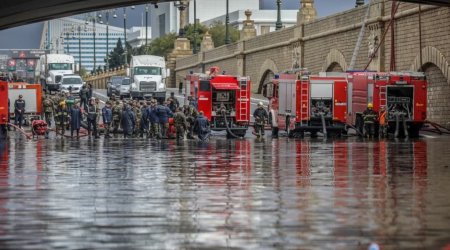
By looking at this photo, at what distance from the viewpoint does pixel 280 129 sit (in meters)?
54.1

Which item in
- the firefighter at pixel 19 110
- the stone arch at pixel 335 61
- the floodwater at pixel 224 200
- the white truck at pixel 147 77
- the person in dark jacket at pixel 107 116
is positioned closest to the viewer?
the floodwater at pixel 224 200

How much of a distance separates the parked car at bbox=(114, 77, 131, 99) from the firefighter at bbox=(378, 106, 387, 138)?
3906cm

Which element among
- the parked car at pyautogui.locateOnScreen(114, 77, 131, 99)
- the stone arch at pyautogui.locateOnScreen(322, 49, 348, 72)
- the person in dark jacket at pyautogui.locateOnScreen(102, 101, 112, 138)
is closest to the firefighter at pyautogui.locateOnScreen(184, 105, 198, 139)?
the person in dark jacket at pyautogui.locateOnScreen(102, 101, 112, 138)

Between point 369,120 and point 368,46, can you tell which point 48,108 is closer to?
point 369,120

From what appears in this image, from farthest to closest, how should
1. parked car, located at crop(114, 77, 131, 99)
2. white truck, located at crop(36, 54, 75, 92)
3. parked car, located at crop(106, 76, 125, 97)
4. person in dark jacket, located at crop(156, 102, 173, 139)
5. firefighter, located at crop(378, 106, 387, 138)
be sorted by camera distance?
white truck, located at crop(36, 54, 75, 92)
parked car, located at crop(106, 76, 125, 97)
parked car, located at crop(114, 77, 131, 99)
person in dark jacket, located at crop(156, 102, 173, 139)
firefighter, located at crop(378, 106, 387, 138)

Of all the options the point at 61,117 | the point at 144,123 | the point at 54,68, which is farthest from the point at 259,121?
the point at 54,68

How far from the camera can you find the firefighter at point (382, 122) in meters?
49.4

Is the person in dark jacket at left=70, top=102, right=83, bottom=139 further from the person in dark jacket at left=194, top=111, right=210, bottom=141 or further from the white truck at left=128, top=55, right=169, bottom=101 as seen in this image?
the white truck at left=128, top=55, right=169, bottom=101

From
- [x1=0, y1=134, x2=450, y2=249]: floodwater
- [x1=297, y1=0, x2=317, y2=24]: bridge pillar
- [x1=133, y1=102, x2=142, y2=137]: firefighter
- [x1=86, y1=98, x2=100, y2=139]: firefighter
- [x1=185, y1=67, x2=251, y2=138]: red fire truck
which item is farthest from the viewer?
[x1=297, y1=0, x2=317, y2=24]: bridge pillar

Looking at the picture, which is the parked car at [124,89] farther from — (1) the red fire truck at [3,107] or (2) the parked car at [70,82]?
(1) the red fire truck at [3,107]

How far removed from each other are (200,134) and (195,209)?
96.2ft

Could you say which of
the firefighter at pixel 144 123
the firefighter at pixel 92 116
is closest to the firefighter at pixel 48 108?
the firefighter at pixel 144 123

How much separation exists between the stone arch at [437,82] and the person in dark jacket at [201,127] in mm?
11311

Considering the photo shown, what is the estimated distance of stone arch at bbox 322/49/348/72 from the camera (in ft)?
231
